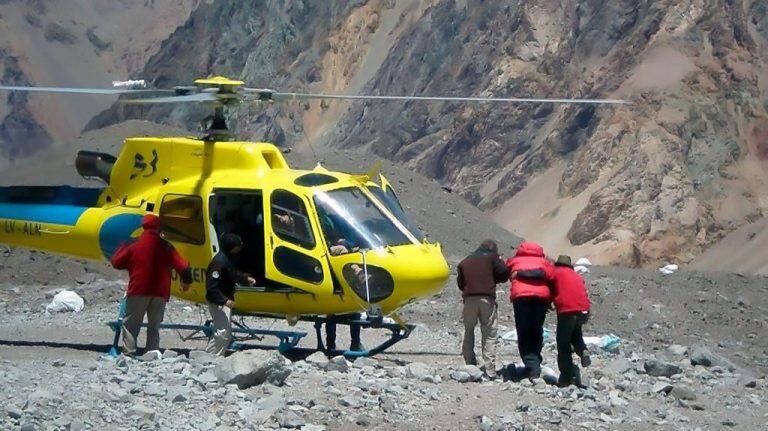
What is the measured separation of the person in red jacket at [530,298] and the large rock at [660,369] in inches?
62.3

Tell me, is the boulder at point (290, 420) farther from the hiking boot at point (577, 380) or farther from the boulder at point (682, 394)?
the boulder at point (682, 394)

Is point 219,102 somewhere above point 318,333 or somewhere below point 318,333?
above

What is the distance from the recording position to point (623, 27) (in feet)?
227

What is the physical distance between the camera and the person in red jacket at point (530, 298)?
539 inches

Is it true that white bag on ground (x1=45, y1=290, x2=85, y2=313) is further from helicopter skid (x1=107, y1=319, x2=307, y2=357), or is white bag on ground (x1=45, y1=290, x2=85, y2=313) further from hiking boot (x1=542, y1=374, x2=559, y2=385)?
hiking boot (x1=542, y1=374, x2=559, y2=385)

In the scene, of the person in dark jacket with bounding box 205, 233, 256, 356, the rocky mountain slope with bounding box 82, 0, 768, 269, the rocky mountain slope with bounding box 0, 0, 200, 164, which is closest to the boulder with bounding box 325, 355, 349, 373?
the person in dark jacket with bounding box 205, 233, 256, 356

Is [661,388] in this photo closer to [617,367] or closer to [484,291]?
[617,367]

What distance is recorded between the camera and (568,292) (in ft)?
44.6

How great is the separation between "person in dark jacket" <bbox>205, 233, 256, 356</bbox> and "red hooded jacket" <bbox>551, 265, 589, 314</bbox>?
3.14 m

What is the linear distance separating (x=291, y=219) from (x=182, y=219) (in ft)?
4.33

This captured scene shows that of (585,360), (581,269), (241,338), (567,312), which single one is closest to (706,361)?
(585,360)

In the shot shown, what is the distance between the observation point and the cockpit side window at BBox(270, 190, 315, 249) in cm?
1477

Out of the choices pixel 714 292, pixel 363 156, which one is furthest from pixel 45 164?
pixel 714 292

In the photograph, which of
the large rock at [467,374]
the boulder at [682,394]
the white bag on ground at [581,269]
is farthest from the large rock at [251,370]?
the white bag on ground at [581,269]
